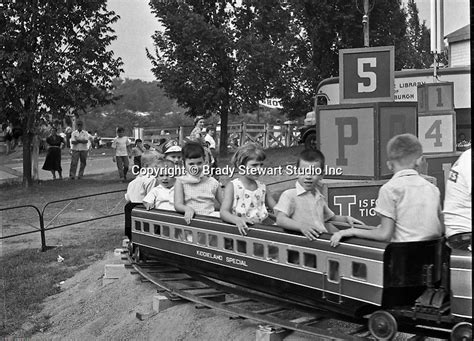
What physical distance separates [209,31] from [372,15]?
6.68 metres

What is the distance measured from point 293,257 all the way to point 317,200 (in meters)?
0.53

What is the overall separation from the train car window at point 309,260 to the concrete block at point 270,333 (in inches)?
21.2

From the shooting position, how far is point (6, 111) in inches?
687

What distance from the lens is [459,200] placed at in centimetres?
407

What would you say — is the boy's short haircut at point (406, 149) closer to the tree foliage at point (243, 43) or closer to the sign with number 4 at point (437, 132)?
the sign with number 4 at point (437, 132)

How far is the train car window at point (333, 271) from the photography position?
185 inches

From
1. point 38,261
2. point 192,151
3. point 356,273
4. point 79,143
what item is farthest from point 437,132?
point 79,143

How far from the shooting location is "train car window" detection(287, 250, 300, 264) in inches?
199

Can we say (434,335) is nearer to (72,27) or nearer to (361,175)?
(361,175)

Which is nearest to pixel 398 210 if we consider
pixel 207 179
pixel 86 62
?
pixel 207 179

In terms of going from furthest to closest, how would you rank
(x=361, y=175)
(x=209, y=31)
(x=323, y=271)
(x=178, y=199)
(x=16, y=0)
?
(x=209, y=31) < (x=16, y=0) < (x=361, y=175) < (x=178, y=199) < (x=323, y=271)

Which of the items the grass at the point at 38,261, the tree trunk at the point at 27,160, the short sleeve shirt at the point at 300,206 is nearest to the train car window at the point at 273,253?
the short sleeve shirt at the point at 300,206

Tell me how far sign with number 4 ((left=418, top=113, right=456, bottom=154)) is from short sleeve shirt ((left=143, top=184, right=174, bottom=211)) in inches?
148

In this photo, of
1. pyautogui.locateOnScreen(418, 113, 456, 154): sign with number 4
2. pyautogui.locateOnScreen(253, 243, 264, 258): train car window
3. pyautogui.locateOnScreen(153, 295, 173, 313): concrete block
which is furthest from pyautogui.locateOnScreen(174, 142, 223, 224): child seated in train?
pyautogui.locateOnScreen(418, 113, 456, 154): sign with number 4
